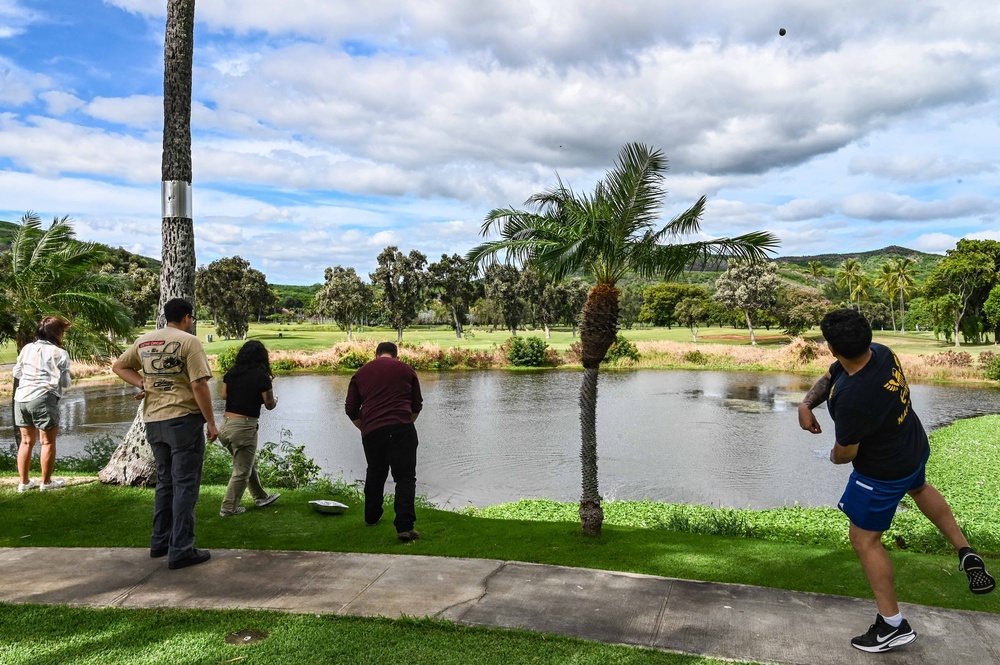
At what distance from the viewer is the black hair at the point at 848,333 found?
393 cm

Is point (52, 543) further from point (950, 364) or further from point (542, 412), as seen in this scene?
point (950, 364)

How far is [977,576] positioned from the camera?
432 centimetres

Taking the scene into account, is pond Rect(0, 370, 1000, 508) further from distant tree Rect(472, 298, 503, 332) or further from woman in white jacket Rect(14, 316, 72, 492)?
distant tree Rect(472, 298, 503, 332)

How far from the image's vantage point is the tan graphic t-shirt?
556 cm

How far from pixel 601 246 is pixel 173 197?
543 cm

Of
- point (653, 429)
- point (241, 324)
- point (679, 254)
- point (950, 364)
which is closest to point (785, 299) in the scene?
point (950, 364)

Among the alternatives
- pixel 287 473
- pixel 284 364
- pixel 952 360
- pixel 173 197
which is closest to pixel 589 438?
pixel 287 473

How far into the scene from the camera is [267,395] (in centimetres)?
716

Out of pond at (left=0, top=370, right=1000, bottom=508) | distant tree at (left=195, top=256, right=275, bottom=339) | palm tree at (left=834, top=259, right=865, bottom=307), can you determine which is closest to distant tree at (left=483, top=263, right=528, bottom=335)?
distant tree at (left=195, top=256, right=275, bottom=339)

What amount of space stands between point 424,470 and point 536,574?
9.95 meters

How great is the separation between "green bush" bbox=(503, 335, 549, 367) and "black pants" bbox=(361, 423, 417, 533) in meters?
35.3

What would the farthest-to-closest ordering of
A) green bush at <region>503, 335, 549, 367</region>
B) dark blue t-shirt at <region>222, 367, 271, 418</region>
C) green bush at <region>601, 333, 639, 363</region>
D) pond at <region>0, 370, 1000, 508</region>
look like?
green bush at <region>601, 333, 639, 363</region>
green bush at <region>503, 335, 549, 367</region>
pond at <region>0, 370, 1000, 508</region>
dark blue t-shirt at <region>222, 367, 271, 418</region>

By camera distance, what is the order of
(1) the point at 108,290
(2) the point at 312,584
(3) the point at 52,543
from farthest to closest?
(1) the point at 108,290
(3) the point at 52,543
(2) the point at 312,584

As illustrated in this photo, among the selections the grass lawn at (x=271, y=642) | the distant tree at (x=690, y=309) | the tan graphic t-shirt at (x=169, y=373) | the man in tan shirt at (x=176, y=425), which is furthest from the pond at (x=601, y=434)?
the distant tree at (x=690, y=309)
